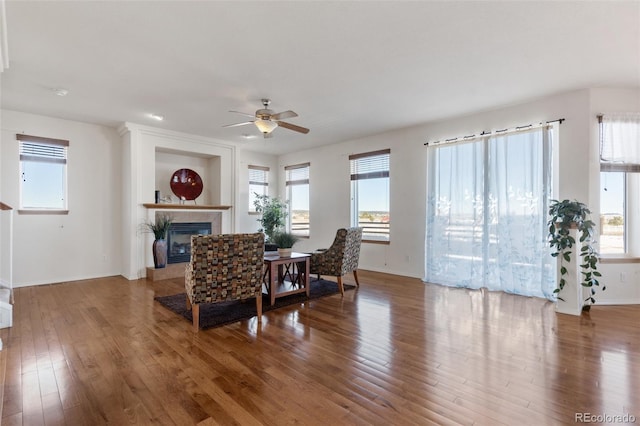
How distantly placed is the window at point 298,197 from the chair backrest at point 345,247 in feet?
10.3

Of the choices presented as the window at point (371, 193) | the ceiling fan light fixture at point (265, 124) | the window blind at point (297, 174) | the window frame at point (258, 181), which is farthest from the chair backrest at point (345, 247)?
the window frame at point (258, 181)

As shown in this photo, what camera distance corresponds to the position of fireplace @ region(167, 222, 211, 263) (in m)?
6.07

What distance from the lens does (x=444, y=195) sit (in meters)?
5.16

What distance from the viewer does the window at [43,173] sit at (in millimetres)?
4918

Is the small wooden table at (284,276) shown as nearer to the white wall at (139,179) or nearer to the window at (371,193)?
the window at (371,193)

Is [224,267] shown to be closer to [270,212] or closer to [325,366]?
[325,366]

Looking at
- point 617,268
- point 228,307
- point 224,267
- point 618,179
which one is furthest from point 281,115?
point 617,268

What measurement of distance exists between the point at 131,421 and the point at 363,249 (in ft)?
16.9

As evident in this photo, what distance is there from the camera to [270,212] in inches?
288

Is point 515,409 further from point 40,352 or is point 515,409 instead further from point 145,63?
point 145,63

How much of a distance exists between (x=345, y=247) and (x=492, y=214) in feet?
7.64

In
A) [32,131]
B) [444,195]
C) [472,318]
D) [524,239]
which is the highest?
[32,131]

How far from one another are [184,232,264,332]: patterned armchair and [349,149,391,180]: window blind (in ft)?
11.7

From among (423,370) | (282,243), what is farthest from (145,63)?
(423,370)
